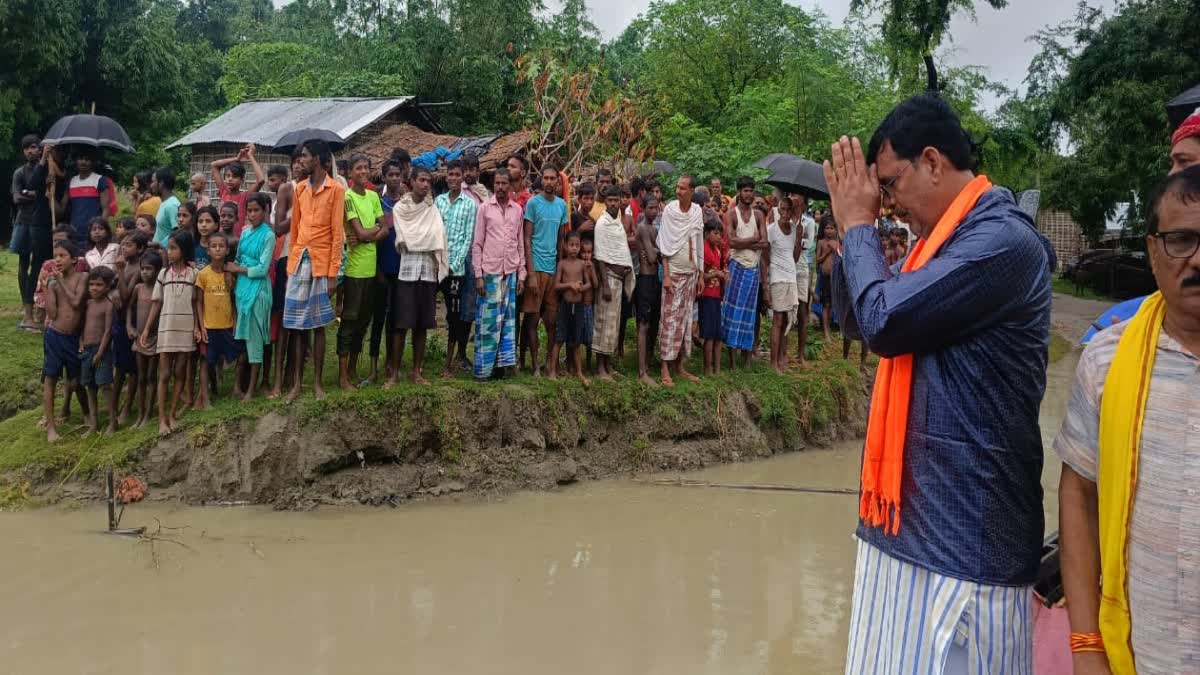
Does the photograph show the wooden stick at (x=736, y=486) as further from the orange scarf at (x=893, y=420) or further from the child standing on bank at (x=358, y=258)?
the orange scarf at (x=893, y=420)

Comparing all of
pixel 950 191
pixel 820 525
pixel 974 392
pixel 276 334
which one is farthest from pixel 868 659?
pixel 276 334

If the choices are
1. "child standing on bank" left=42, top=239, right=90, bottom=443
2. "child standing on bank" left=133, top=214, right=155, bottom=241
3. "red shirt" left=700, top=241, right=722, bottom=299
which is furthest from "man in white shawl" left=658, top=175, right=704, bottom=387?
"child standing on bank" left=42, top=239, right=90, bottom=443

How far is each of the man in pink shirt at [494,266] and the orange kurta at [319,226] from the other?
114cm

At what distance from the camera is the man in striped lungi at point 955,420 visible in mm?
1979

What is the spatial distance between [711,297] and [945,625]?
706 centimetres

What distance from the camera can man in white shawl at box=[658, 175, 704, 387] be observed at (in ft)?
27.8

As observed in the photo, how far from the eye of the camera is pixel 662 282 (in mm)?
8648

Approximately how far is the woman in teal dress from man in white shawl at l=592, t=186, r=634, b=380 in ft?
8.67

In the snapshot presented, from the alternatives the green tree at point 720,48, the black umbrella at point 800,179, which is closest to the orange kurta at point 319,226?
the black umbrella at point 800,179

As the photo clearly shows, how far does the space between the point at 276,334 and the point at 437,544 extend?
2.31 m

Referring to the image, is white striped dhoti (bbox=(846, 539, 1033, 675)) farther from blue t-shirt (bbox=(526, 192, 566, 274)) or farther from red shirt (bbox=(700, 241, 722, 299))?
red shirt (bbox=(700, 241, 722, 299))

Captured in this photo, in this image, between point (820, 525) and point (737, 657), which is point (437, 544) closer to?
point (737, 657)

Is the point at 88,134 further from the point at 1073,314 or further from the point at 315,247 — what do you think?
the point at 1073,314

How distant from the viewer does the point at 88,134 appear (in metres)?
8.70
